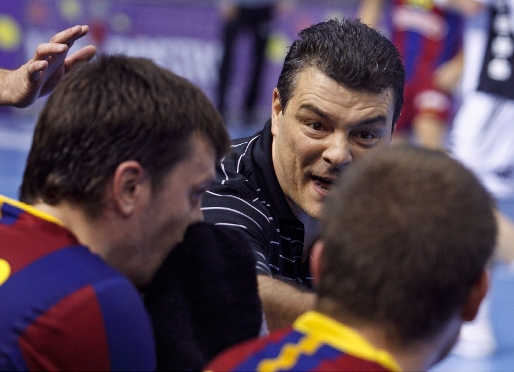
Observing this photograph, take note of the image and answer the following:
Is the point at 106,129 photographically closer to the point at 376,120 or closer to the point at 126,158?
the point at 126,158

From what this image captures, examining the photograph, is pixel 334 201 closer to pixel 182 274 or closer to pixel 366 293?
pixel 366 293

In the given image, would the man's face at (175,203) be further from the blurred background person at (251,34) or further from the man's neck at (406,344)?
the blurred background person at (251,34)

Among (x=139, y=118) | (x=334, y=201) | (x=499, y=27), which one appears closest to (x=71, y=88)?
(x=139, y=118)

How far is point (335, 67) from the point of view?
2129 millimetres

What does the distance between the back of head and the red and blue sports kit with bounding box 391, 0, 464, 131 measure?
411 centimetres

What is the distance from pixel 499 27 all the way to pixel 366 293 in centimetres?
431

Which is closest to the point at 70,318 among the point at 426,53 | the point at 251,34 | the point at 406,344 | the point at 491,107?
Answer: the point at 406,344

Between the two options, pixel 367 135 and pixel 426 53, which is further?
pixel 426 53

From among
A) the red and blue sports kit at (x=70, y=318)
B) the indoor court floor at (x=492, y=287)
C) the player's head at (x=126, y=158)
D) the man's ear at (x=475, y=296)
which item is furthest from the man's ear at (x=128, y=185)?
the indoor court floor at (x=492, y=287)

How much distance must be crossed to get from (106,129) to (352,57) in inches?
35.4

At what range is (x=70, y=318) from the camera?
129 cm

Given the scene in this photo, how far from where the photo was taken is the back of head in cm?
112

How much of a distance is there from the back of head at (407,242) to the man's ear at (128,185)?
38 centimetres

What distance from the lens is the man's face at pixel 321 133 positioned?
2111mm
